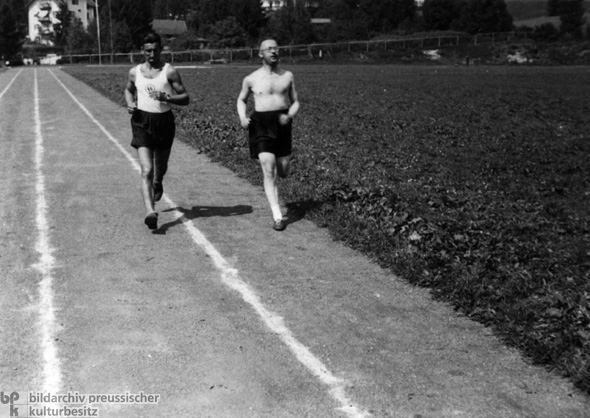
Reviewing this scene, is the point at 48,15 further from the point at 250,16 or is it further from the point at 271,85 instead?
the point at 271,85

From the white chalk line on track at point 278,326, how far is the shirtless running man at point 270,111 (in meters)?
1.07

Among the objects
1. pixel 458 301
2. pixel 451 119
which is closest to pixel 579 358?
pixel 458 301

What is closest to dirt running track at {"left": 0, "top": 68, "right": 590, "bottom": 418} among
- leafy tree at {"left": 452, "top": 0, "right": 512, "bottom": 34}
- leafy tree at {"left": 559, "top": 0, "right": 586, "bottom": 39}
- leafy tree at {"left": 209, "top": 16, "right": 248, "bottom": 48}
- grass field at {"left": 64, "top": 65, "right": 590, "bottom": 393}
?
grass field at {"left": 64, "top": 65, "right": 590, "bottom": 393}

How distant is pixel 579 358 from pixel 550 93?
2793 centimetres

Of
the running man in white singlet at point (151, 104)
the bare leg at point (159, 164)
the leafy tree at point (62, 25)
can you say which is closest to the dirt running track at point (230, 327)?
the bare leg at point (159, 164)

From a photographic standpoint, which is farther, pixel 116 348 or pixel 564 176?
pixel 564 176

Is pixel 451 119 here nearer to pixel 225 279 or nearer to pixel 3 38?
pixel 225 279

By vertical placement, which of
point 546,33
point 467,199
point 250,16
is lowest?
point 467,199

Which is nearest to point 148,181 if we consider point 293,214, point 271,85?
point 271,85

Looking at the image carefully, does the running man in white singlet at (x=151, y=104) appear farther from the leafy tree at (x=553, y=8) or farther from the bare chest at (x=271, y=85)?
the leafy tree at (x=553, y=8)

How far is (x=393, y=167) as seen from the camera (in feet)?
43.9

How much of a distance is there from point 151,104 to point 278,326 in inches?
144

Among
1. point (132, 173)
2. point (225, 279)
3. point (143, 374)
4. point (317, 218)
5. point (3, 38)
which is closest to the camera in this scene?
point (143, 374)

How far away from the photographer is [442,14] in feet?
382
